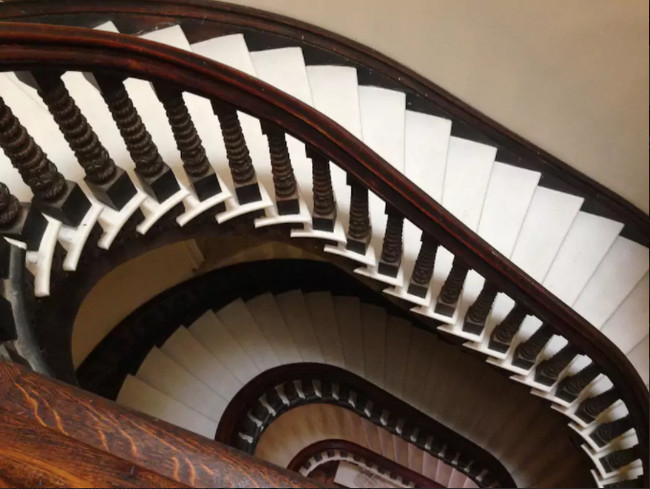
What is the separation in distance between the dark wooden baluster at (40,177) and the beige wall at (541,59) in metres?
1.81

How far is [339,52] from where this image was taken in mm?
3510

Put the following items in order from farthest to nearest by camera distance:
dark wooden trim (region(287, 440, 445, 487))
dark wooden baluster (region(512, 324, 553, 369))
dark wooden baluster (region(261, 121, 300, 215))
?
dark wooden trim (region(287, 440, 445, 487)) → dark wooden baluster (region(512, 324, 553, 369)) → dark wooden baluster (region(261, 121, 300, 215))

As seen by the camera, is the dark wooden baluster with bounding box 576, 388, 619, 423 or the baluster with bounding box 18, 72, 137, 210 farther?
the dark wooden baluster with bounding box 576, 388, 619, 423

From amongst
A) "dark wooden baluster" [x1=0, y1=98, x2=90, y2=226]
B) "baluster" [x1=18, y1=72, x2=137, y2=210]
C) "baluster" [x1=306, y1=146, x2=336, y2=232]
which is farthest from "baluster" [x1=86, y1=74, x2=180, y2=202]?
"baluster" [x1=306, y1=146, x2=336, y2=232]

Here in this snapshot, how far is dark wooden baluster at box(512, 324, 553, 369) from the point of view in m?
2.88

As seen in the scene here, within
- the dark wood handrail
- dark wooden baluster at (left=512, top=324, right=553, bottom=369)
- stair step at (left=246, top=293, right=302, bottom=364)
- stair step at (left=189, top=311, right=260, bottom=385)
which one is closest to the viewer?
the dark wood handrail

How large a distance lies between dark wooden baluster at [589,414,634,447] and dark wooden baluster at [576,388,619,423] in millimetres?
89

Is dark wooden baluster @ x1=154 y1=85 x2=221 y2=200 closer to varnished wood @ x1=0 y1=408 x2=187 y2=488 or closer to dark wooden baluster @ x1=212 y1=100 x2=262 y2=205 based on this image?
dark wooden baluster @ x1=212 y1=100 x2=262 y2=205

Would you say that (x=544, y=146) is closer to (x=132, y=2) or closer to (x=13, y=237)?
(x=132, y=2)

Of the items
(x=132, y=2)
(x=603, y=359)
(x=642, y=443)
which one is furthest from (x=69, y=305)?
(x=642, y=443)

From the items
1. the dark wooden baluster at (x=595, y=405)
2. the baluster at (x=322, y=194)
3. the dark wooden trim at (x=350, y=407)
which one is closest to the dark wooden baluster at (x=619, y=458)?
the dark wooden baluster at (x=595, y=405)

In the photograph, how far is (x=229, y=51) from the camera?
321cm

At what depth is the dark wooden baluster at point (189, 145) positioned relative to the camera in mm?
1973

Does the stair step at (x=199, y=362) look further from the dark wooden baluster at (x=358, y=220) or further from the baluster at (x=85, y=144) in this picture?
the baluster at (x=85, y=144)
